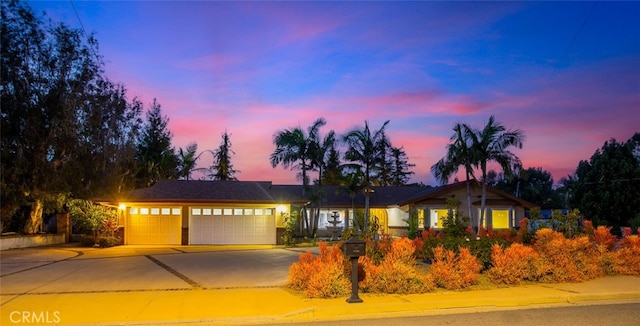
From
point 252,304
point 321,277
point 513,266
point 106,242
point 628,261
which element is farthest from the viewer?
point 106,242

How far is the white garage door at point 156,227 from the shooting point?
27.3 m

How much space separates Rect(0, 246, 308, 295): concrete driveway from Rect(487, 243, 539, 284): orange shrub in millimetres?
5210

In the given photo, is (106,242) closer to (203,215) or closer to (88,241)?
(88,241)

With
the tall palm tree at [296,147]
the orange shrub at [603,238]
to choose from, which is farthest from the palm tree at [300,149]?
the orange shrub at [603,238]

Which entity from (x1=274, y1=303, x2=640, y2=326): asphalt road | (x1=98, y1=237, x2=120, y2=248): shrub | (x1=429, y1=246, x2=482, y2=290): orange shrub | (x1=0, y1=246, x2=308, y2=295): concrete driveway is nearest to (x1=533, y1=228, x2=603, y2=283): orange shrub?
(x1=429, y1=246, x2=482, y2=290): orange shrub

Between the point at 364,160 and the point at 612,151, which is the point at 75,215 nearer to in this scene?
the point at 364,160

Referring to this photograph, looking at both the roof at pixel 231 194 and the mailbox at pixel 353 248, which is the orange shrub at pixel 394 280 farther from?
the roof at pixel 231 194

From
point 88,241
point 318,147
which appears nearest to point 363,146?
point 318,147

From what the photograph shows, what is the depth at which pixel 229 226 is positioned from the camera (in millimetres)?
27453

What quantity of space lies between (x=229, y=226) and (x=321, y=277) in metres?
17.4

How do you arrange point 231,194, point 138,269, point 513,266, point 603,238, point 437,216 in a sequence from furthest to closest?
point 437,216 → point 231,194 → point 138,269 → point 603,238 → point 513,266

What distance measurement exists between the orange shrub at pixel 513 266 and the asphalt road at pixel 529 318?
2.24m

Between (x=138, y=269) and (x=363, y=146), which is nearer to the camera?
(x=138, y=269)

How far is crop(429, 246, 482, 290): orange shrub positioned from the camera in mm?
11711
